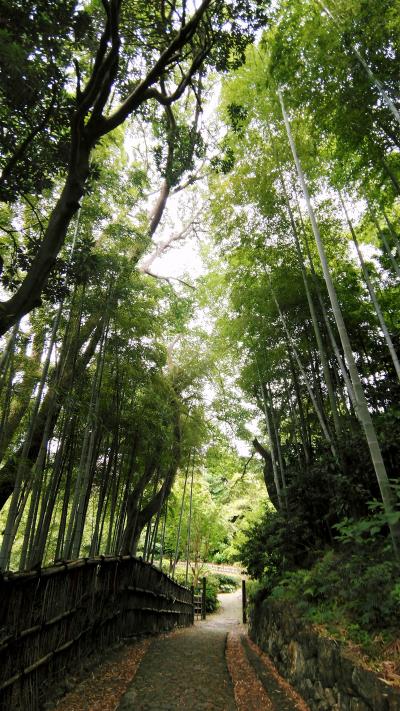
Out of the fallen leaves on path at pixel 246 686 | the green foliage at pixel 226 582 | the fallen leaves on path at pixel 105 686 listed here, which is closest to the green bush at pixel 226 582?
the green foliage at pixel 226 582

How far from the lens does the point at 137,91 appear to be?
2.59m

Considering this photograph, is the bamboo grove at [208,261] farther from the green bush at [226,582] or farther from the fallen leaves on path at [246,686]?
the green bush at [226,582]

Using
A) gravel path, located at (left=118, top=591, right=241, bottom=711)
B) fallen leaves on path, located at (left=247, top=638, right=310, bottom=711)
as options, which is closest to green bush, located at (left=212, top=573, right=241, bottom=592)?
fallen leaves on path, located at (left=247, top=638, right=310, bottom=711)

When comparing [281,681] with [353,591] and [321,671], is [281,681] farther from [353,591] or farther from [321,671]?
[353,591]

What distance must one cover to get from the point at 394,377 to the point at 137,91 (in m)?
4.87

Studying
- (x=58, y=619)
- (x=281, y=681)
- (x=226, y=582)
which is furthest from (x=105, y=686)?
(x=226, y=582)

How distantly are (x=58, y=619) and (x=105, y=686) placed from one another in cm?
74

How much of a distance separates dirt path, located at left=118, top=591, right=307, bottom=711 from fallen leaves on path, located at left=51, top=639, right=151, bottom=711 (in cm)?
8

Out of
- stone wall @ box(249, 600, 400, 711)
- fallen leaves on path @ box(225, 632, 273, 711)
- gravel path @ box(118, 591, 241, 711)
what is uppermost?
stone wall @ box(249, 600, 400, 711)

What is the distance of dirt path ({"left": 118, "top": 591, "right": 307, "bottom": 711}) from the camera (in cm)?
265

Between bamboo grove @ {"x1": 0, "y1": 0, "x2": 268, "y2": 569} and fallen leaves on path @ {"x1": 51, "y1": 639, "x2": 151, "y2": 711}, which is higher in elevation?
bamboo grove @ {"x1": 0, "y1": 0, "x2": 268, "y2": 569}

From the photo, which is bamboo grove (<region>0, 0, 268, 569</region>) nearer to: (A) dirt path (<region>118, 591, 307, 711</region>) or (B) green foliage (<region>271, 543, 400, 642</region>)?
(A) dirt path (<region>118, 591, 307, 711</region>)

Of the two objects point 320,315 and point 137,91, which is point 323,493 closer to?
point 320,315

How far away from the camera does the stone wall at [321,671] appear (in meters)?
1.91
